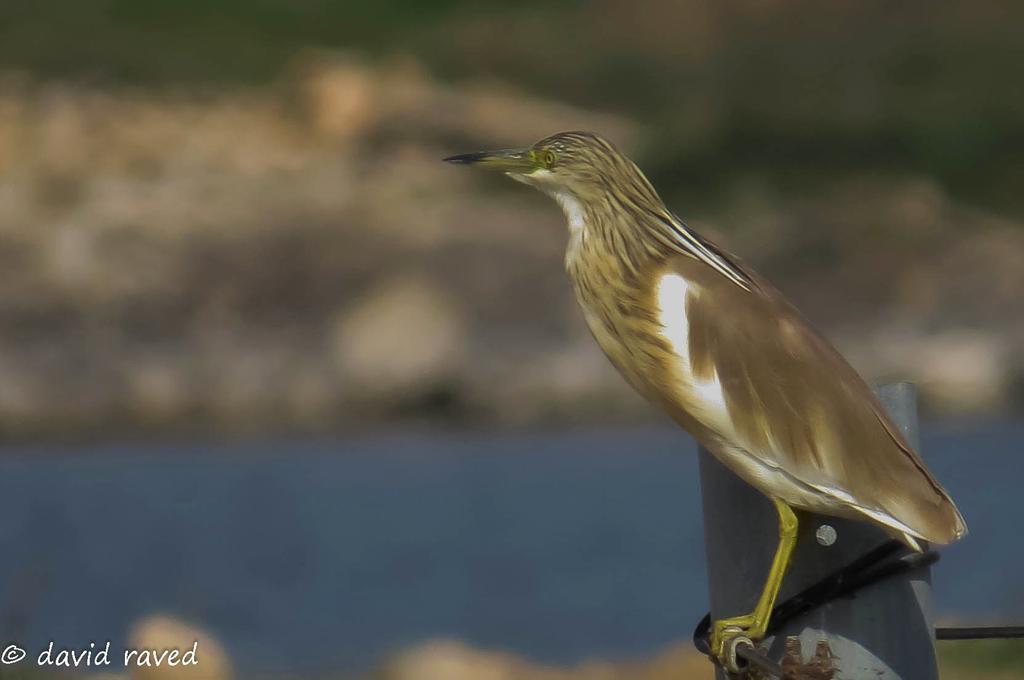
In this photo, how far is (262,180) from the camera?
9.86 metres

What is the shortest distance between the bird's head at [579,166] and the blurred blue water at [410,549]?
1.65 m

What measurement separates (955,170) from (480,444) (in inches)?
163

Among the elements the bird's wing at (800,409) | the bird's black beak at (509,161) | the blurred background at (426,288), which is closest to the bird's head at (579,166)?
the bird's black beak at (509,161)

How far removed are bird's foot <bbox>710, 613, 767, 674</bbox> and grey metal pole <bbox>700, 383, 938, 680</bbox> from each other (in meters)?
0.02

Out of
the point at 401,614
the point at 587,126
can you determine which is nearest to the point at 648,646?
the point at 401,614

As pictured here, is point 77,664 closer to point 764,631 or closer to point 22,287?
point 764,631

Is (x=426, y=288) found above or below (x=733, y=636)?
above

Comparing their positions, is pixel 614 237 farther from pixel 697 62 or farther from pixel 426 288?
pixel 697 62

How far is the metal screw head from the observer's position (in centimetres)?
149

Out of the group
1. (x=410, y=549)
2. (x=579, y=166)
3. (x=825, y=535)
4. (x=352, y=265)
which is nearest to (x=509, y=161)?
(x=579, y=166)

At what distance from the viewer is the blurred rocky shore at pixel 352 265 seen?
26.0 ft

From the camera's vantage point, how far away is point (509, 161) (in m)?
1.75

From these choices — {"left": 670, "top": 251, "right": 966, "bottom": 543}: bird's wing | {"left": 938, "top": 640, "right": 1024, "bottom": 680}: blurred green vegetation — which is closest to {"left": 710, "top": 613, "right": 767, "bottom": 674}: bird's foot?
{"left": 670, "top": 251, "right": 966, "bottom": 543}: bird's wing

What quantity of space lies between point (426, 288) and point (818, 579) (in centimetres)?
757
